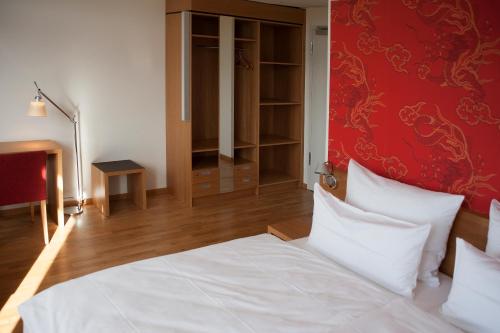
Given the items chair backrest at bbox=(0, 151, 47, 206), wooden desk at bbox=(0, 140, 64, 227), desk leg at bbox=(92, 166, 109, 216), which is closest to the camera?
chair backrest at bbox=(0, 151, 47, 206)

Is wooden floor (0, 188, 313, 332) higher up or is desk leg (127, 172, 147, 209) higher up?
desk leg (127, 172, 147, 209)

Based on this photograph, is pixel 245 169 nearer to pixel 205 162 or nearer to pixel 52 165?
pixel 205 162

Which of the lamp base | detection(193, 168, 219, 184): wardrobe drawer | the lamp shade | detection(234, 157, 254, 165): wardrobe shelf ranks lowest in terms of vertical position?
the lamp base

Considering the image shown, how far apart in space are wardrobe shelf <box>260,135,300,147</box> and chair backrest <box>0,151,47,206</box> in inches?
95.3

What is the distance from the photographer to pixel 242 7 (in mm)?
4922

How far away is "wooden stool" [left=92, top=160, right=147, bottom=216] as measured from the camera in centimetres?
450

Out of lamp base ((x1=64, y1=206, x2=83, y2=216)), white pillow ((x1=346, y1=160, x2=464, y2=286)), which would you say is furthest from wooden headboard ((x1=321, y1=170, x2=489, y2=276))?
lamp base ((x1=64, y1=206, x2=83, y2=216))

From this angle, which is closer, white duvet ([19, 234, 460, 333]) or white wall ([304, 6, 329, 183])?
white duvet ([19, 234, 460, 333])

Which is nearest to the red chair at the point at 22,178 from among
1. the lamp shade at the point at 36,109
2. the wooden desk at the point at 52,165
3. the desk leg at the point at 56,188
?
the wooden desk at the point at 52,165

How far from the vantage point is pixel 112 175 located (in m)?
4.59

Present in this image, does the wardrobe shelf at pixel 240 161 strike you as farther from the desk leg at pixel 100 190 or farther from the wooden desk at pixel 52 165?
the wooden desk at pixel 52 165

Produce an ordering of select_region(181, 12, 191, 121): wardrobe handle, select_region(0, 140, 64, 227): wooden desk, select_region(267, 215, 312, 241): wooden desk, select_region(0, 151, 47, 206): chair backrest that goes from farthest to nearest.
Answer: select_region(181, 12, 191, 121): wardrobe handle, select_region(0, 140, 64, 227): wooden desk, select_region(0, 151, 47, 206): chair backrest, select_region(267, 215, 312, 241): wooden desk

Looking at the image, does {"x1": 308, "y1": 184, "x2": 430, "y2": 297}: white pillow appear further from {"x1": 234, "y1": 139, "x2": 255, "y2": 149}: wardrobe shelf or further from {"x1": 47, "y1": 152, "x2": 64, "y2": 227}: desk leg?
{"x1": 234, "y1": 139, "x2": 255, "y2": 149}: wardrobe shelf

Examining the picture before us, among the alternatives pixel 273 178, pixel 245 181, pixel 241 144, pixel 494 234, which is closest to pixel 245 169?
pixel 245 181
